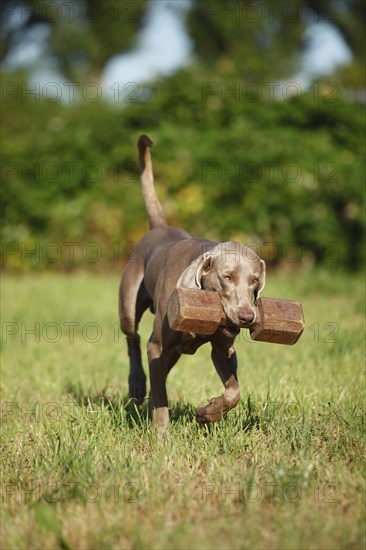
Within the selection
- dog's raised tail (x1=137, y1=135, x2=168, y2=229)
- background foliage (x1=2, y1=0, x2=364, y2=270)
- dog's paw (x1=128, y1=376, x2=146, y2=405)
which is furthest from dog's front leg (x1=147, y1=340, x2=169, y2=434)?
background foliage (x1=2, y1=0, x2=364, y2=270)

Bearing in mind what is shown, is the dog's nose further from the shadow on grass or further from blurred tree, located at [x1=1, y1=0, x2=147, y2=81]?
blurred tree, located at [x1=1, y1=0, x2=147, y2=81]

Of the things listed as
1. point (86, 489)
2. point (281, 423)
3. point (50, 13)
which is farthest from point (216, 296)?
point (50, 13)

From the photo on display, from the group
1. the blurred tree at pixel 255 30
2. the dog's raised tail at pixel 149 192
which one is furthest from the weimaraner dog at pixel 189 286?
the blurred tree at pixel 255 30

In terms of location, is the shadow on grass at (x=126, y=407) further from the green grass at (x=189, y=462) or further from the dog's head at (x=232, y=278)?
the dog's head at (x=232, y=278)

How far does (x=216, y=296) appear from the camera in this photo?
3730 millimetres

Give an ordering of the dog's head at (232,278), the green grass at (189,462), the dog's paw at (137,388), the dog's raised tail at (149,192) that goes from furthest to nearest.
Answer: the dog's raised tail at (149,192) < the dog's paw at (137,388) < the dog's head at (232,278) < the green grass at (189,462)

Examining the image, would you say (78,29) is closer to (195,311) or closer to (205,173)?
(205,173)

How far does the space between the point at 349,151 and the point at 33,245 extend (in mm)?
5222

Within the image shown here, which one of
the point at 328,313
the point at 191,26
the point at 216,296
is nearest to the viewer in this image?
the point at 216,296

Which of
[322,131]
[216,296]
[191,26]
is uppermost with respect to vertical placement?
[191,26]

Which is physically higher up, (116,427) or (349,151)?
(349,151)

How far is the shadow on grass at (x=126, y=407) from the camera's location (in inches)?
166

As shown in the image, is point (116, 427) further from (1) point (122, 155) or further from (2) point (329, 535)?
(1) point (122, 155)

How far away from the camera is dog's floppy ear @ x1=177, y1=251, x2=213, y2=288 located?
387cm
